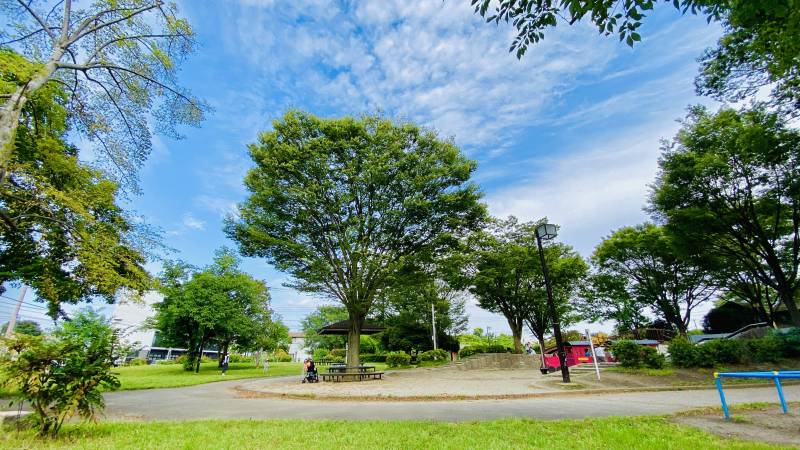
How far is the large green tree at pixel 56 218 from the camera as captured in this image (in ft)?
25.3

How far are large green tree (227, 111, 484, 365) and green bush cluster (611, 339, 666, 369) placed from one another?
884 cm

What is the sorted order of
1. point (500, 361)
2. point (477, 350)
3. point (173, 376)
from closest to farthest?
point (173, 376)
point (500, 361)
point (477, 350)

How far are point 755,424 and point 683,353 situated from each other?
34.1 feet

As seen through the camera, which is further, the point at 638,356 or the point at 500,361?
the point at 500,361

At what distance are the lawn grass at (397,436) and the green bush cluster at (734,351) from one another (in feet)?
35.3

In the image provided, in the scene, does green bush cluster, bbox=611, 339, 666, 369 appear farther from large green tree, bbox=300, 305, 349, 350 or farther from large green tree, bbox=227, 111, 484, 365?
large green tree, bbox=300, 305, 349, 350

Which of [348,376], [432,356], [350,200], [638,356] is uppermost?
[350,200]

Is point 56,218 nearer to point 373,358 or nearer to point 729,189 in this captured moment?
point 729,189

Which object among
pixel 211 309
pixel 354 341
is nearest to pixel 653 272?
pixel 354 341

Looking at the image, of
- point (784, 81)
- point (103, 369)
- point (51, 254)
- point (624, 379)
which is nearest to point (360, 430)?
point (103, 369)

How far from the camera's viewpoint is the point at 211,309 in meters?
26.3

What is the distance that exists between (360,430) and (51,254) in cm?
1312

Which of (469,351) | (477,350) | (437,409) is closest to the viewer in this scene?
(437,409)

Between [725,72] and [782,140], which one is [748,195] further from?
[725,72]
